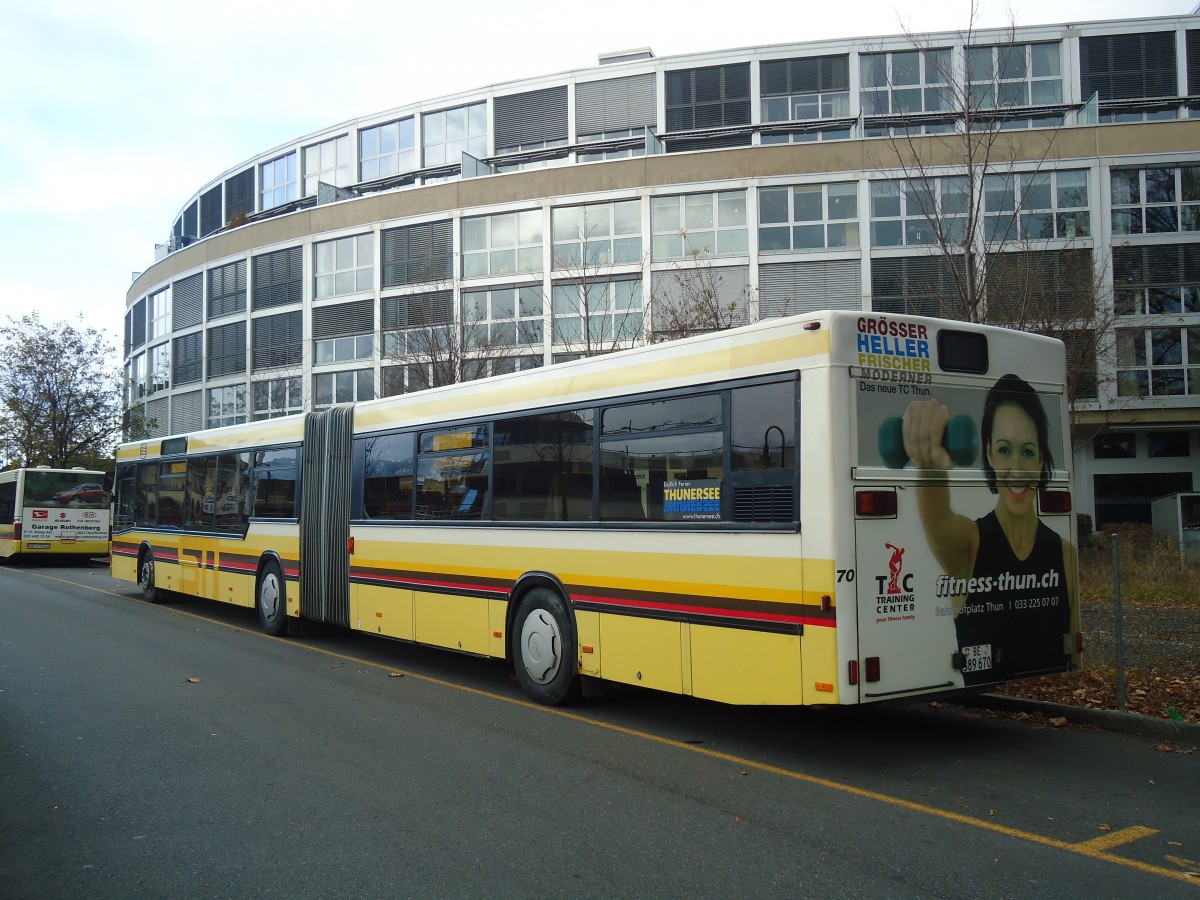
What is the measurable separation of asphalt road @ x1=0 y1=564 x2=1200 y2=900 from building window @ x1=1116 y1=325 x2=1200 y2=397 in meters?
26.0

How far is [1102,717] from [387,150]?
3889 centimetres

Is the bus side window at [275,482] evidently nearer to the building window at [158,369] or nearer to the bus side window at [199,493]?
the bus side window at [199,493]

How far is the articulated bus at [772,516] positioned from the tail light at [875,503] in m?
0.01

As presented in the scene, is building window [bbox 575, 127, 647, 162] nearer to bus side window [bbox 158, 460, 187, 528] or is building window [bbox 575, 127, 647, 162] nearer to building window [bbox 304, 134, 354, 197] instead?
building window [bbox 304, 134, 354, 197]

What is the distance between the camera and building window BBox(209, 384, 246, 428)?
4300 centimetres

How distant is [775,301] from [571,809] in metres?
27.4

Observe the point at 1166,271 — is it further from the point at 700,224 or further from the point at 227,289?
the point at 227,289

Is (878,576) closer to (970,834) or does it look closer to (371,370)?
(970,834)

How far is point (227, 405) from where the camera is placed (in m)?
43.8

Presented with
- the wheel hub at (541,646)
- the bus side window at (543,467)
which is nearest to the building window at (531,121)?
the bus side window at (543,467)

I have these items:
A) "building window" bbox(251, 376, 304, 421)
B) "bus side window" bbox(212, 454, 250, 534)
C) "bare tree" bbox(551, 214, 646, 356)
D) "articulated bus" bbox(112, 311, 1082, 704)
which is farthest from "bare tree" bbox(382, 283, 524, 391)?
"articulated bus" bbox(112, 311, 1082, 704)

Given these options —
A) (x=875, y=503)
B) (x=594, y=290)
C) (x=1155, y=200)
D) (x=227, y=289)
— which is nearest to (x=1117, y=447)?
(x=1155, y=200)

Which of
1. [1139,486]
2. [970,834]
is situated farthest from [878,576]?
[1139,486]

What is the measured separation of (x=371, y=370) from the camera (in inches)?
1481
